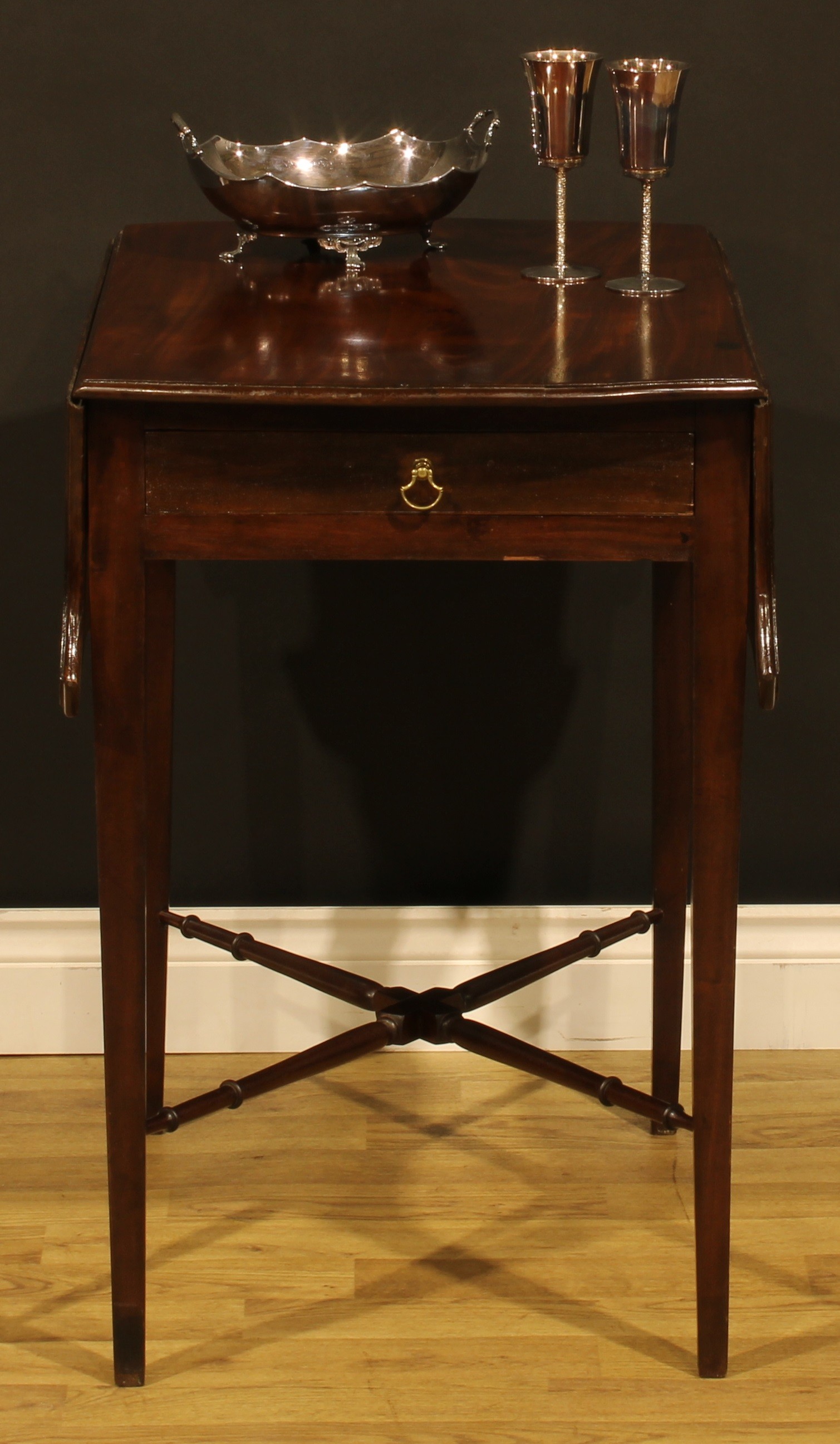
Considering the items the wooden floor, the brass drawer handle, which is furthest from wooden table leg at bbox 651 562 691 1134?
the brass drawer handle

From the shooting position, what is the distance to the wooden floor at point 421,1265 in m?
1.69

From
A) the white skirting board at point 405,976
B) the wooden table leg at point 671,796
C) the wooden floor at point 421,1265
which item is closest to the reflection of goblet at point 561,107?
the wooden table leg at point 671,796

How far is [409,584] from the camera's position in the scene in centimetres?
213

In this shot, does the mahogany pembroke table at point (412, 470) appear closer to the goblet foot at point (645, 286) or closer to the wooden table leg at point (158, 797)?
the goblet foot at point (645, 286)

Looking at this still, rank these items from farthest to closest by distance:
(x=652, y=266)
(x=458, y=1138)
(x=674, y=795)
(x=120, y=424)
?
(x=458, y=1138) → (x=674, y=795) → (x=652, y=266) → (x=120, y=424)

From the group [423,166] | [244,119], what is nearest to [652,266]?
[423,166]

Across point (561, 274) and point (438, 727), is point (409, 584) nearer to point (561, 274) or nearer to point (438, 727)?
point (438, 727)

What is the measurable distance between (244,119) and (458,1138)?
122 centimetres

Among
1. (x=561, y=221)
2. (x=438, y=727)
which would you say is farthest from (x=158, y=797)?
(x=561, y=221)

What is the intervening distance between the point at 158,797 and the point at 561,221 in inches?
30.7

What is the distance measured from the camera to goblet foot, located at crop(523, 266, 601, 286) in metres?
1.65

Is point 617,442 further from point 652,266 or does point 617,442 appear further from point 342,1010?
point 342,1010

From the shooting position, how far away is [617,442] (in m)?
1.46

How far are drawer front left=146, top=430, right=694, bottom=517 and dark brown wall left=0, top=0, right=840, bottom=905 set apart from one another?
25.8 inches
